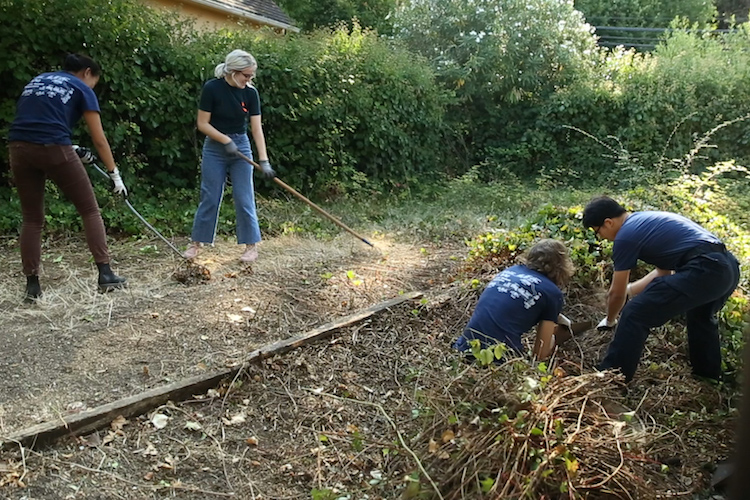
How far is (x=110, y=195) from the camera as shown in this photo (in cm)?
A: 675

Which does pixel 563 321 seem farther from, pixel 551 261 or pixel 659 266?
pixel 659 266

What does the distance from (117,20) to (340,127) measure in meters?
3.17

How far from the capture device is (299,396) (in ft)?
11.0

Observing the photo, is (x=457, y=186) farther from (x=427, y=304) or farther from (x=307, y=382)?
(x=307, y=382)

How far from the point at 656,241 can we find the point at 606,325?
722mm

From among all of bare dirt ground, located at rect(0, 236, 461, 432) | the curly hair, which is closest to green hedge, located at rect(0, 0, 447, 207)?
bare dirt ground, located at rect(0, 236, 461, 432)

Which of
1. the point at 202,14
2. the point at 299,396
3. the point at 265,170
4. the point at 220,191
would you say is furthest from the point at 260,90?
the point at 202,14

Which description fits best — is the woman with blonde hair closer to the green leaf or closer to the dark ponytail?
the dark ponytail

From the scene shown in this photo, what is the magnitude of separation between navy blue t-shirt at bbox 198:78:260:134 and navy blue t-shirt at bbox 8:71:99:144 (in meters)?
1.03

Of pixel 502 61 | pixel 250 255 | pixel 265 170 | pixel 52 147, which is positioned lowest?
pixel 250 255

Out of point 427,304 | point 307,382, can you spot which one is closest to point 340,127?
point 427,304

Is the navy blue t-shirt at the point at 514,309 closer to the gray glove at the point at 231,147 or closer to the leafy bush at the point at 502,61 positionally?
the gray glove at the point at 231,147

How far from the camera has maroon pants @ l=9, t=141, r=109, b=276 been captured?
13.6ft

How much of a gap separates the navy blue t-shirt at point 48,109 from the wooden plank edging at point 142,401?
206cm
